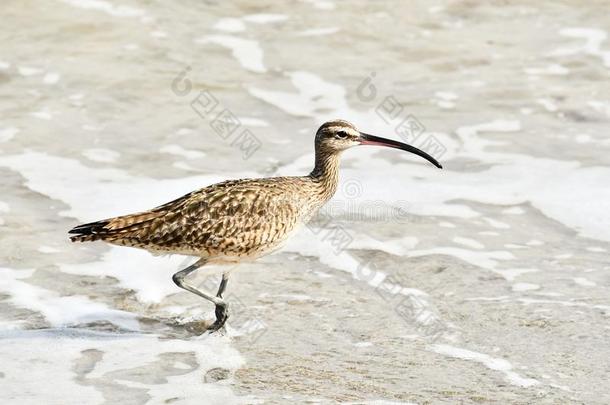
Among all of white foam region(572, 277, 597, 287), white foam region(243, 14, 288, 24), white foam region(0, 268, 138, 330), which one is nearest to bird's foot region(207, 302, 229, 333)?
white foam region(0, 268, 138, 330)

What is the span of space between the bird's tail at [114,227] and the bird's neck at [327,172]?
1573mm

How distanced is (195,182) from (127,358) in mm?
4262

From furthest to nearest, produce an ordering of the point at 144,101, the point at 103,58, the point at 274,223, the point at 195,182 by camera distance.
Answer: the point at 103,58 < the point at 144,101 < the point at 195,182 < the point at 274,223

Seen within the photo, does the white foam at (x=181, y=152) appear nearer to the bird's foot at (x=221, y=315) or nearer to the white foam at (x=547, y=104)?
the bird's foot at (x=221, y=315)

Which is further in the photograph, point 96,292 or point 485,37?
point 485,37

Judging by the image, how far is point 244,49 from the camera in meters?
16.5

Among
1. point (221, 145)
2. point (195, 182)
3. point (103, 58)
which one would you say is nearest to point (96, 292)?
point (195, 182)

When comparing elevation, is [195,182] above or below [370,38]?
below

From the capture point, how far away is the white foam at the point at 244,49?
52.6ft

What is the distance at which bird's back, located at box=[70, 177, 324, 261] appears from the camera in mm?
9375

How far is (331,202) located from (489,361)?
4001 mm

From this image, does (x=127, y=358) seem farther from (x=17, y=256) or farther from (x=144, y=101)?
(x=144, y=101)

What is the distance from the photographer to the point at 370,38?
16844 mm

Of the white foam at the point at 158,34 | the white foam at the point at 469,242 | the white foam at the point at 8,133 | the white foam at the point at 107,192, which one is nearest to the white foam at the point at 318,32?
the white foam at the point at 158,34
